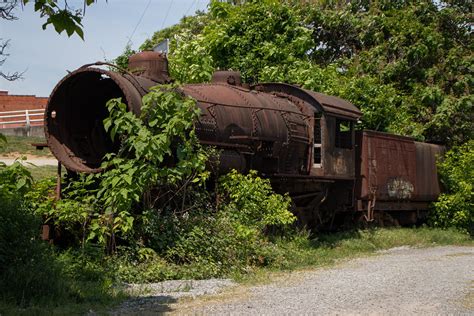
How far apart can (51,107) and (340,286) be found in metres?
5.54

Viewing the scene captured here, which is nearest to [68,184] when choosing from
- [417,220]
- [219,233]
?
[219,233]

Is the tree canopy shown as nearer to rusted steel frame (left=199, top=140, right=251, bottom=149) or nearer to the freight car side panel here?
the freight car side panel

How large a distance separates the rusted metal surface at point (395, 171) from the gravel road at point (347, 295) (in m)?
5.65

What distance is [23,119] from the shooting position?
104 feet

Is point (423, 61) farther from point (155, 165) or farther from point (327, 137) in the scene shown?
point (155, 165)

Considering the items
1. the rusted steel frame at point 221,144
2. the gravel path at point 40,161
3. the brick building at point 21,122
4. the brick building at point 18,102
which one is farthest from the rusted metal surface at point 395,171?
the brick building at point 18,102

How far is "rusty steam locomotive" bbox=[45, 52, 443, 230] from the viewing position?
1053 cm

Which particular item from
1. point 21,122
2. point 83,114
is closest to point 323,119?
point 83,114

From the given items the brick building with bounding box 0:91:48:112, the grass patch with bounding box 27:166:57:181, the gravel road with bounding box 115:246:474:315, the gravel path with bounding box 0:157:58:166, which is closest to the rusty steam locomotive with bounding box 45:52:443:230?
the gravel road with bounding box 115:246:474:315

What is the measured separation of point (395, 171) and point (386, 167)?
0.72 meters

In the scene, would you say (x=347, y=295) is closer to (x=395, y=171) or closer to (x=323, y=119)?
(x=323, y=119)

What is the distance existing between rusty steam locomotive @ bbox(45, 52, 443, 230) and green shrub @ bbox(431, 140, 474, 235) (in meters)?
Result: 0.42

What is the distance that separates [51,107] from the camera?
1044 centimetres

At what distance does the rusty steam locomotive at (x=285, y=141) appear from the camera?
10531 mm
